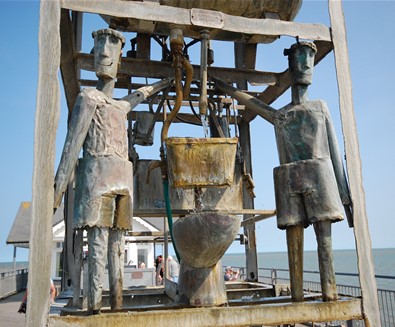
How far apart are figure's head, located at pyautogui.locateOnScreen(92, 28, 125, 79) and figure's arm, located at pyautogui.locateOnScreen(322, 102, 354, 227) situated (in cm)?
219

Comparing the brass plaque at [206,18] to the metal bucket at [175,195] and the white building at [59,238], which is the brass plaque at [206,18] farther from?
the white building at [59,238]

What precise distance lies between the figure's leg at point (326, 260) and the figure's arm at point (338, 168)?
0.32 m

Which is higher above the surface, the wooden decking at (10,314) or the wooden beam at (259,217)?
the wooden beam at (259,217)

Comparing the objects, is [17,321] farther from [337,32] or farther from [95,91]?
[337,32]

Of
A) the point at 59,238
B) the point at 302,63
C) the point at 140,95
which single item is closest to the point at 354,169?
the point at 302,63

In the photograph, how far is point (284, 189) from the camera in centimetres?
430

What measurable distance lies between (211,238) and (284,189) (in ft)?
3.04

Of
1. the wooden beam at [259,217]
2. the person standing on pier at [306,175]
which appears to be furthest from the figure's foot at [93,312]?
the wooden beam at [259,217]

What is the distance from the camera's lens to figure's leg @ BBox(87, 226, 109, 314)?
3525 millimetres

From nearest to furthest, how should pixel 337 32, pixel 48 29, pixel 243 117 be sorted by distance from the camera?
pixel 48 29, pixel 337 32, pixel 243 117

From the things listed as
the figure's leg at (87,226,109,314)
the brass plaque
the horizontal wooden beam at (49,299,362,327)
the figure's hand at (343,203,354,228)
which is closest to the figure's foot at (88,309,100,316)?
the figure's leg at (87,226,109,314)

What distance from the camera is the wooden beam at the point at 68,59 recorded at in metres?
4.77

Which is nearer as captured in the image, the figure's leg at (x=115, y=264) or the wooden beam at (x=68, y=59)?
the figure's leg at (x=115, y=264)

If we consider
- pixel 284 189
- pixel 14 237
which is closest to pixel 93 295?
pixel 284 189
